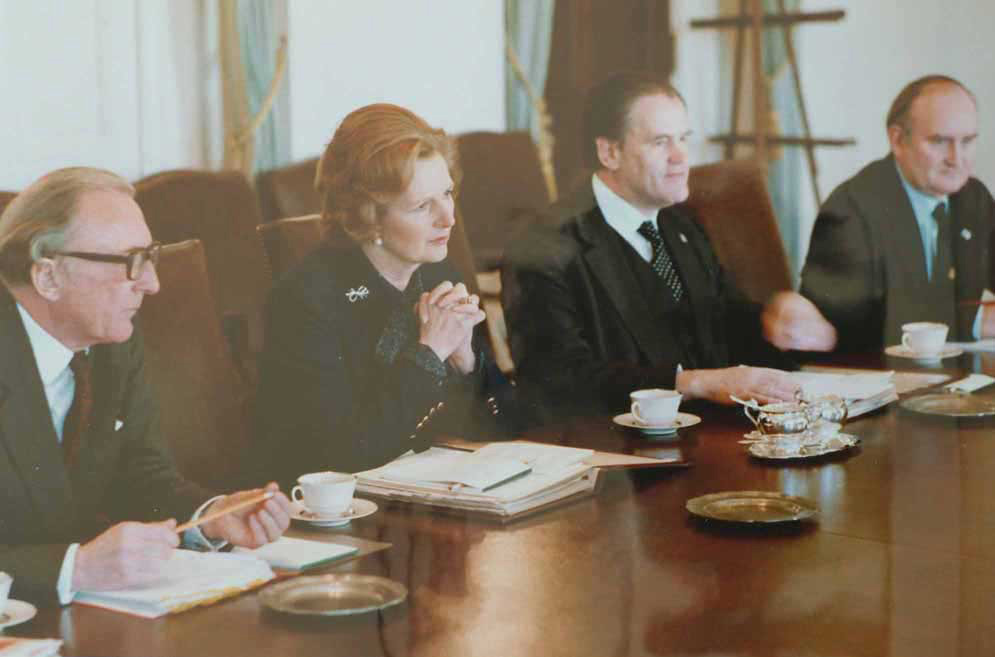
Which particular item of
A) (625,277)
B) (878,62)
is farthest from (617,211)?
(878,62)

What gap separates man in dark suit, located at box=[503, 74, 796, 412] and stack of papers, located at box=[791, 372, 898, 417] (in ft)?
1.11

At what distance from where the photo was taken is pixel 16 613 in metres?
1.45

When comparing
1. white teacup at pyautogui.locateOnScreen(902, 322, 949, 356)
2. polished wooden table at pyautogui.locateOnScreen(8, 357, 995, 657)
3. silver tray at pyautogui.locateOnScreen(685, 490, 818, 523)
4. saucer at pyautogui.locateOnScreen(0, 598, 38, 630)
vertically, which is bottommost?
polished wooden table at pyautogui.locateOnScreen(8, 357, 995, 657)

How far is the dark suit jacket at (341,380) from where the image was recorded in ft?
8.04

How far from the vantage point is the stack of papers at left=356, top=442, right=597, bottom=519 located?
1860 mm

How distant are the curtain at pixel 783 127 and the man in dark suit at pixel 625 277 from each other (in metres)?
1.28

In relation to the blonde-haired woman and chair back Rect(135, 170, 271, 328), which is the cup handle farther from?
chair back Rect(135, 170, 271, 328)

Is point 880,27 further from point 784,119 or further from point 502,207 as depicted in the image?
point 502,207

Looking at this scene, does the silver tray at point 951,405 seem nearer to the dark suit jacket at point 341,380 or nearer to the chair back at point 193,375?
the dark suit jacket at point 341,380

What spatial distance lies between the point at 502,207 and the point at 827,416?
1623 millimetres

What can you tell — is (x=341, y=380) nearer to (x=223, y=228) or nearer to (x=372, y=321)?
(x=372, y=321)

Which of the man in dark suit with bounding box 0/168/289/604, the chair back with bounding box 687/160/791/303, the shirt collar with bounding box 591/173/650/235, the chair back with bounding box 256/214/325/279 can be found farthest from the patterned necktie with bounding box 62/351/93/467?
the chair back with bounding box 687/160/791/303

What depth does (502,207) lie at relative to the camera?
3771mm

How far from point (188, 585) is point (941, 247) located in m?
2.87
